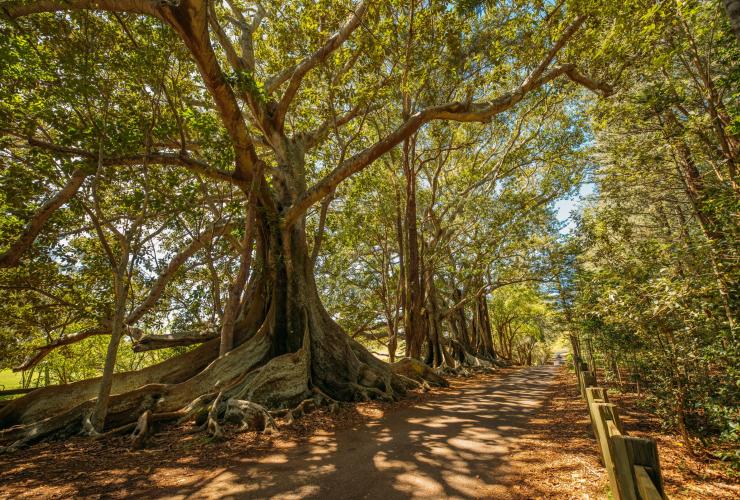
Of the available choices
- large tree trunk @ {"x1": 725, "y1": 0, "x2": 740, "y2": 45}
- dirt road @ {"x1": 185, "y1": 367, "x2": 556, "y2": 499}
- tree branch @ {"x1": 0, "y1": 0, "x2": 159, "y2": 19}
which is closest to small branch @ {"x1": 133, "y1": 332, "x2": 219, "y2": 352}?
dirt road @ {"x1": 185, "y1": 367, "x2": 556, "y2": 499}

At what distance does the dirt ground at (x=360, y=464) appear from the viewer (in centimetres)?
354

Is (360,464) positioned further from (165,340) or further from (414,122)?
(414,122)

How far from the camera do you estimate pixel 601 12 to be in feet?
22.2

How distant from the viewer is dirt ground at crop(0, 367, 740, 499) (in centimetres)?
354

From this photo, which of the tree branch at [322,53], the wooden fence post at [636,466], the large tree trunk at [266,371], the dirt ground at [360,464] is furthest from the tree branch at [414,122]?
the wooden fence post at [636,466]

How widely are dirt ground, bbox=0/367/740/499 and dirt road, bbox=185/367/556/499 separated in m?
0.01

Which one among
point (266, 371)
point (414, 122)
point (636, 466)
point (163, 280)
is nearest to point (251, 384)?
point (266, 371)

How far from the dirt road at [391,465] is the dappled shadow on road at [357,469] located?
1cm

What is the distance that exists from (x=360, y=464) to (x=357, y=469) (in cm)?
16

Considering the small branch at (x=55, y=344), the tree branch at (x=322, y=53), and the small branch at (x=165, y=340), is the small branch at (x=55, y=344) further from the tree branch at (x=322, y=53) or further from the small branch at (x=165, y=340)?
the tree branch at (x=322, y=53)

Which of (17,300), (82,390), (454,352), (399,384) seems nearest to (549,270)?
(454,352)

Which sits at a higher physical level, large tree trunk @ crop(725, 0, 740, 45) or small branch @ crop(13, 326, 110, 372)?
large tree trunk @ crop(725, 0, 740, 45)

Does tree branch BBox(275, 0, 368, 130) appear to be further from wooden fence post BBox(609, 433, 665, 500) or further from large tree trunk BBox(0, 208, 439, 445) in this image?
wooden fence post BBox(609, 433, 665, 500)

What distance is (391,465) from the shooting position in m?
4.18
